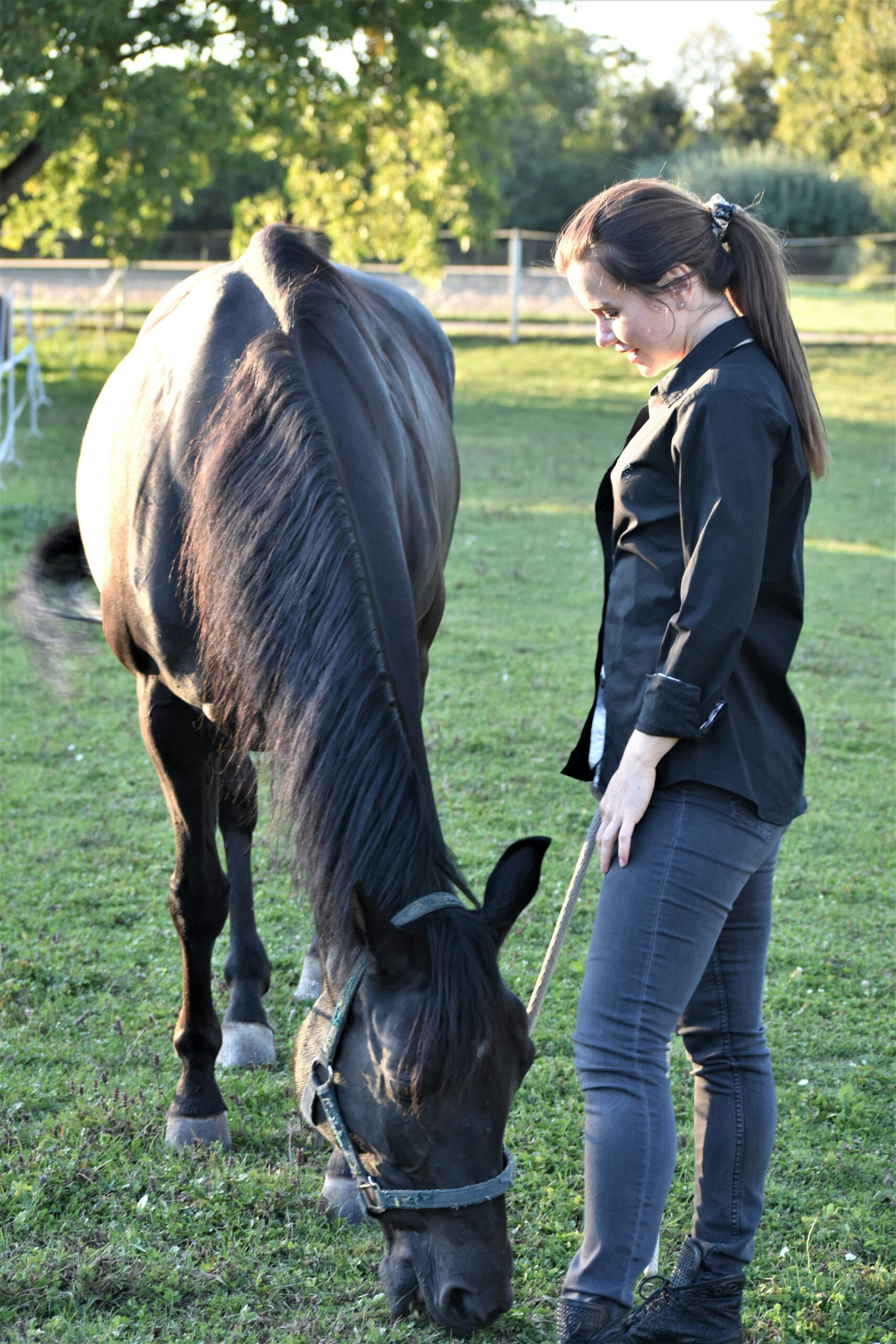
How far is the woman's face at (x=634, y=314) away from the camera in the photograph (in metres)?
1.94

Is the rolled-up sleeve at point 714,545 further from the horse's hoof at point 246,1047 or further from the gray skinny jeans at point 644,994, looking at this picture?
the horse's hoof at point 246,1047

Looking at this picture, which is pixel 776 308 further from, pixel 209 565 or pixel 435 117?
pixel 435 117

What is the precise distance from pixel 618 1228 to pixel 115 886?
106 inches

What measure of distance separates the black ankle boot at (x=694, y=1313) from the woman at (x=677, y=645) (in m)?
0.19

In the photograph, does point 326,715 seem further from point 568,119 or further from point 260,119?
point 568,119

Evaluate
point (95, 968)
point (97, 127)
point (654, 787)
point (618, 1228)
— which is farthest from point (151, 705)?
point (97, 127)

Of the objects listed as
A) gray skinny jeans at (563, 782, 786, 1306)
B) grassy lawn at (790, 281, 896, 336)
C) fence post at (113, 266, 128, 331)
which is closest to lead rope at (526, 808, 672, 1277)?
gray skinny jeans at (563, 782, 786, 1306)

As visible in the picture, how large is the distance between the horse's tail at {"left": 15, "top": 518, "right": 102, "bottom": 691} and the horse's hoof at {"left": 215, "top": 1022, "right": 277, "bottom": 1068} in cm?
146

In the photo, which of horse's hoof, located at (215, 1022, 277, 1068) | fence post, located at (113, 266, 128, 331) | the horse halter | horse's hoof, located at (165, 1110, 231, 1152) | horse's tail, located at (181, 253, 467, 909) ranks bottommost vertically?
horse's hoof, located at (215, 1022, 277, 1068)

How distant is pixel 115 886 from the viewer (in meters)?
4.15

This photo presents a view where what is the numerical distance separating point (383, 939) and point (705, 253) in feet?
4.00

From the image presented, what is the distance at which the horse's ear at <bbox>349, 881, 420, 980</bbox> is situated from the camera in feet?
5.92

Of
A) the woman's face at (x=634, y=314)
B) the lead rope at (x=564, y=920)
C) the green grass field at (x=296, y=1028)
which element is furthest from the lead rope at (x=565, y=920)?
the woman's face at (x=634, y=314)

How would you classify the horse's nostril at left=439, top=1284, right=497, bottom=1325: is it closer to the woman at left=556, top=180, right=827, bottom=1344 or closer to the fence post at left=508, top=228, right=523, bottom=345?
the woman at left=556, top=180, right=827, bottom=1344
